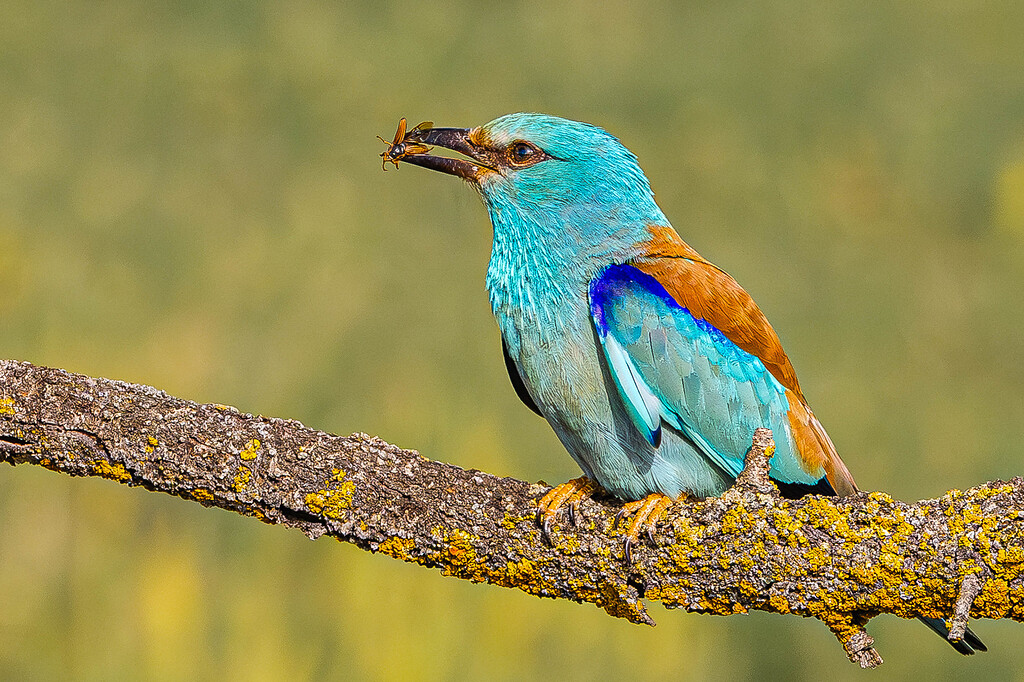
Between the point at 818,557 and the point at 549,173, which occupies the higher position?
the point at 549,173

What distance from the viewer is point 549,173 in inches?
75.0

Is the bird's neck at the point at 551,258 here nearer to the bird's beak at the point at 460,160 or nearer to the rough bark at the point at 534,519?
the bird's beak at the point at 460,160

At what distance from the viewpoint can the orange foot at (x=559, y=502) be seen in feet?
5.12

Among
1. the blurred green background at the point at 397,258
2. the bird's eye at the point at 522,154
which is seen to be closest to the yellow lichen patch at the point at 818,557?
the bird's eye at the point at 522,154

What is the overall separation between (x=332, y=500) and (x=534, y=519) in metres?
0.31

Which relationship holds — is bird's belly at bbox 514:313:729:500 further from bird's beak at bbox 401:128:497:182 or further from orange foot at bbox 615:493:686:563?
bird's beak at bbox 401:128:497:182

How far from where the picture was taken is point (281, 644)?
9.57 ft

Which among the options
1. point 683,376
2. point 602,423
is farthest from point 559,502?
point 683,376

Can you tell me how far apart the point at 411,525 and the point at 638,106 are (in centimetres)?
360

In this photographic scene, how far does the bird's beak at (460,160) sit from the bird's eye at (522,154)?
1.4 inches

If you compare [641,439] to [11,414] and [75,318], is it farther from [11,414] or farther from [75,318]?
[75,318]

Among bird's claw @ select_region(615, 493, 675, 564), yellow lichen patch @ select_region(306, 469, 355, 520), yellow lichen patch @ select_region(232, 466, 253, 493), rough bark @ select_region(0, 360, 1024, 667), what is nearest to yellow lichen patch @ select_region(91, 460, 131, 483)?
rough bark @ select_region(0, 360, 1024, 667)

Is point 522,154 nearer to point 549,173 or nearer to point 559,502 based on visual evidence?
point 549,173

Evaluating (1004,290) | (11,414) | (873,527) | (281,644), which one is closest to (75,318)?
(281,644)
